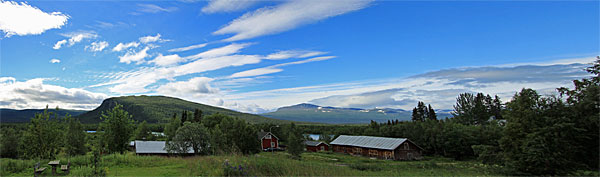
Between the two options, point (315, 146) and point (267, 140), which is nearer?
point (315, 146)

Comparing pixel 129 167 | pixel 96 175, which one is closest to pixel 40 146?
pixel 129 167

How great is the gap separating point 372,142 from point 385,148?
553cm

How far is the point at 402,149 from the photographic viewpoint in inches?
2125

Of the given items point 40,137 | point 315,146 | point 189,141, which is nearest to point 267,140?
point 315,146

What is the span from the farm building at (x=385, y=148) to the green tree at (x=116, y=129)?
42.4 meters

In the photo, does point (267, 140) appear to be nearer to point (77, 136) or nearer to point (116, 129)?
point (77, 136)

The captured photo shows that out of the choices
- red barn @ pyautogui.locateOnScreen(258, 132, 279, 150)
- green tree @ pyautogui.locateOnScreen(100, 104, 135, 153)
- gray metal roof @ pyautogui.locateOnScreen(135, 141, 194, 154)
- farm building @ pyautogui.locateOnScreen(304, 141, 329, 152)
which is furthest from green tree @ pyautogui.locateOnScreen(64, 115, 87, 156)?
farm building @ pyautogui.locateOnScreen(304, 141, 329, 152)

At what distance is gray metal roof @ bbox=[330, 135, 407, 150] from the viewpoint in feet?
176

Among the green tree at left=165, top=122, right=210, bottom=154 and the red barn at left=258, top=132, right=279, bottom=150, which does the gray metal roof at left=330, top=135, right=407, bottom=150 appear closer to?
the red barn at left=258, top=132, right=279, bottom=150

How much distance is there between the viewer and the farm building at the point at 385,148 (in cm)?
5292

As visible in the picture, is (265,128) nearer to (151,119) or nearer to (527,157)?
(527,157)

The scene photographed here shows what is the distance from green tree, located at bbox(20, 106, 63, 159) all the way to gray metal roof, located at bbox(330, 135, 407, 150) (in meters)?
47.4

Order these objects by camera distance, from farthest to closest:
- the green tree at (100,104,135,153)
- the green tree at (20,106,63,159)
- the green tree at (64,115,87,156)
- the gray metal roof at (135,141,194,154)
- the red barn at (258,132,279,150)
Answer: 1. the red barn at (258,132,279,150)
2. the green tree at (64,115,87,156)
3. the gray metal roof at (135,141,194,154)
4. the green tree at (100,104,135,153)
5. the green tree at (20,106,63,159)

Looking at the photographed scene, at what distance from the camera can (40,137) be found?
1562 centimetres
